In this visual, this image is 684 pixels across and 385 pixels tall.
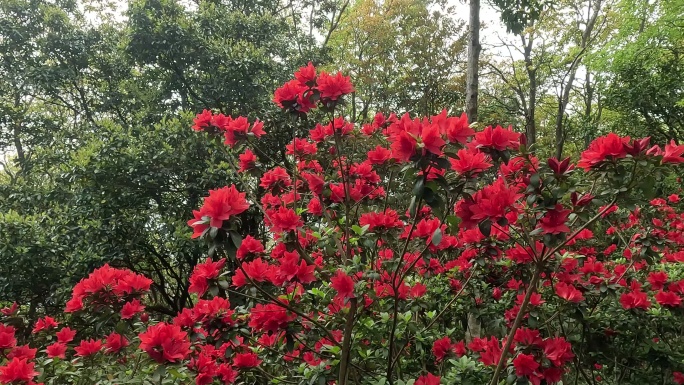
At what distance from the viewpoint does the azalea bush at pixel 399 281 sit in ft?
4.70

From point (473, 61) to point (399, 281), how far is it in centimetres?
230

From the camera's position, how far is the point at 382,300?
205 cm

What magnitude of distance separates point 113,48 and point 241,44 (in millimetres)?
1927

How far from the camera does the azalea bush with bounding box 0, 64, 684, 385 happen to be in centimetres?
143

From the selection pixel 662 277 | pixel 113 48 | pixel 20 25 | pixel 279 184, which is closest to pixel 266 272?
pixel 279 184

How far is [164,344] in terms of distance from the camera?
1.66 metres

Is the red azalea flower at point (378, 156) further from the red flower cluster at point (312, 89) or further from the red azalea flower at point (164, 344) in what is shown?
the red azalea flower at point (164, 344)

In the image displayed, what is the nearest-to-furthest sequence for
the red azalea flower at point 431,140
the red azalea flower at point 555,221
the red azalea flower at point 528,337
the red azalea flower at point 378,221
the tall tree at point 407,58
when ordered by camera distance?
the red azalea flower at point 431,140
the red azalea flower at point 555,221
the red azalea flower at point 528,337
the red azalea flower at point 378,221
the tall tree at point 407,58

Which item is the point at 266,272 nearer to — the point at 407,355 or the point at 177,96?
the point at 407,355

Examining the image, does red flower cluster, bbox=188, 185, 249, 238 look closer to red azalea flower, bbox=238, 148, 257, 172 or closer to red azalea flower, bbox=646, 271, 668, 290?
red azalea flower, bbox=238, 148, 257, 172

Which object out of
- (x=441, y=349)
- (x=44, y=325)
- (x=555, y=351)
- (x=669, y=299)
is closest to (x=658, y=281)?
(x=669, y=299)

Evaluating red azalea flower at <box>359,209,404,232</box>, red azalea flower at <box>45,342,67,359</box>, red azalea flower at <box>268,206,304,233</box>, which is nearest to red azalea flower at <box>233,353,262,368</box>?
red azalea flower at <box>268,206,304,233</box>

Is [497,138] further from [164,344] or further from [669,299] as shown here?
[669,299]

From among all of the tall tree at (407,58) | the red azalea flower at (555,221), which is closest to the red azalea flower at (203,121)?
the red azalea flower at (555,221)
